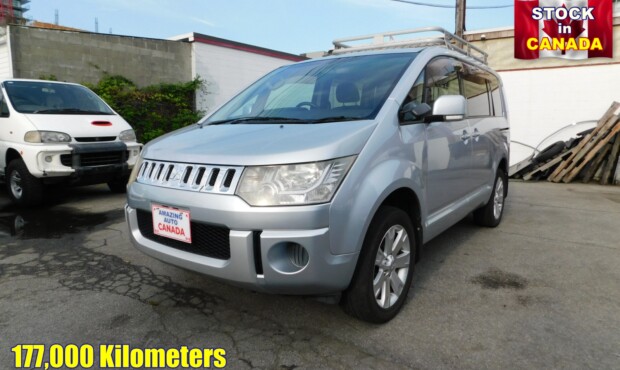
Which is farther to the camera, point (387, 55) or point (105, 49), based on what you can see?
point (105, 49)

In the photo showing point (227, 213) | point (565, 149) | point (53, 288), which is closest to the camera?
point (227, 213)

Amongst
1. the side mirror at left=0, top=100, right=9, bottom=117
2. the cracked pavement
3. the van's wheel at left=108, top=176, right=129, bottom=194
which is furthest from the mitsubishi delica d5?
the side mirror at left=0, top=100, right=9, bottom=117

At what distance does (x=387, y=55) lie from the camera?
3244mm

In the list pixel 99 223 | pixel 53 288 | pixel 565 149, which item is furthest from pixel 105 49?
pixel 565 149

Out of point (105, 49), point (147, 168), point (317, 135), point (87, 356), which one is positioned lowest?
point (87, 356)

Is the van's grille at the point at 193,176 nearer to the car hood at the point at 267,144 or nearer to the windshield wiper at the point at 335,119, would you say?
the car hood at the point at 267,144

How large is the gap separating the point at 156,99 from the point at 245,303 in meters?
9.79

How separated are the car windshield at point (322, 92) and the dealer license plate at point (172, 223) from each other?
85 cm

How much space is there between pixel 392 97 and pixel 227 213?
1.29 meters

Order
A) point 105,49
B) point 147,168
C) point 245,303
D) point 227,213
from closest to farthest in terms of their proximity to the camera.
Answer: point 227,213 → point 147,168 → point 245,303 → point 105,49

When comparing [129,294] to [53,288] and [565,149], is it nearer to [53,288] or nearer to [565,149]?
[53,288]

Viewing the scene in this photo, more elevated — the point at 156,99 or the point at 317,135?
the point at 156,99

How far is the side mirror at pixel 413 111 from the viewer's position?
2.71m

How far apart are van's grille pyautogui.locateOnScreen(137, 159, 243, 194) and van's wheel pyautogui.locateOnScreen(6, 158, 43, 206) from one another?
3845mm
